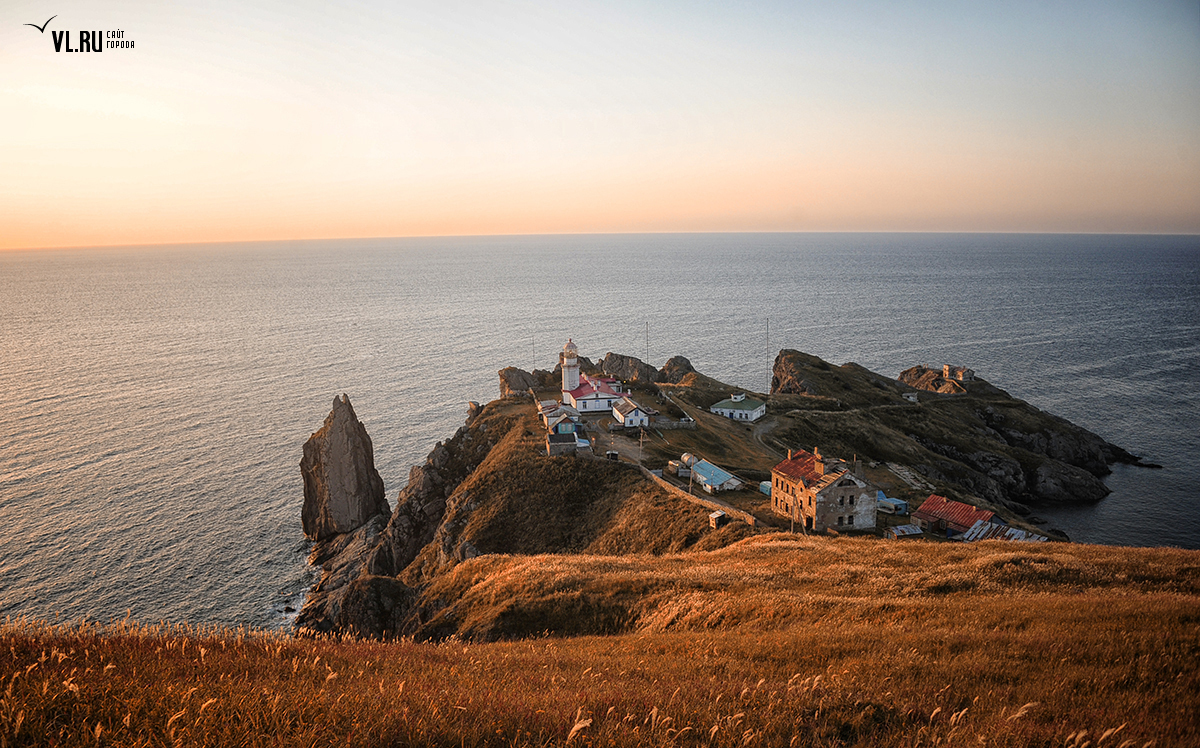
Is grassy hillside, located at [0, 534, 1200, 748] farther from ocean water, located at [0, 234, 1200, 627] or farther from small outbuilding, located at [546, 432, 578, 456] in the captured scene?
small outbuilding, located at [546, 432, 578, 456]

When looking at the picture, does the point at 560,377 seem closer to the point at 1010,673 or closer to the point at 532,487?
the point at 532,487

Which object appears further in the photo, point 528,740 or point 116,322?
point 116,322

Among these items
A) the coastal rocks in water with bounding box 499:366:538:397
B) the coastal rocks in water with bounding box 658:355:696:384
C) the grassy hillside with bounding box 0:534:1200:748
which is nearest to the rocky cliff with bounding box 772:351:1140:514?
the coastal rocks in water with bounding box 658:355:696:384

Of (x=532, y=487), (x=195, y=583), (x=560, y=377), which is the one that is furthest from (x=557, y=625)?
(x=560, y=377)

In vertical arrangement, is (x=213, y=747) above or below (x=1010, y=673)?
above

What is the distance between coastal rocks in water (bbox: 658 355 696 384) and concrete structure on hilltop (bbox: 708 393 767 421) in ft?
65.8

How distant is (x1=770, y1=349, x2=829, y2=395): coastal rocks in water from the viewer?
353ft

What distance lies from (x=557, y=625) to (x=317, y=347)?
137311mm

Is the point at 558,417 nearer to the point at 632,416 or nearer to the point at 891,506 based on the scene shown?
the point at 632,416

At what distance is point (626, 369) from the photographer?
4225 inches

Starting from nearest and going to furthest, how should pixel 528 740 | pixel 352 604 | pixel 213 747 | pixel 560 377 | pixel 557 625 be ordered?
pixel 213 747 < pixel 528 740 < pixel 557 625 < pixel 352 604 < pixel 560 377

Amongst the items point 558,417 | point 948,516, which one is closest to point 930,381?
point 948,516

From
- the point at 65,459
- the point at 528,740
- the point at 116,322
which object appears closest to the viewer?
the point at 528,740

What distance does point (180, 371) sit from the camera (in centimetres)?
12281
